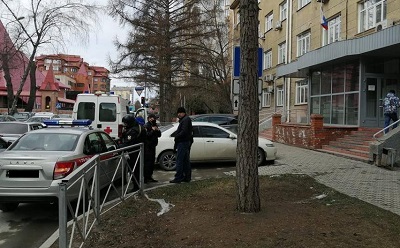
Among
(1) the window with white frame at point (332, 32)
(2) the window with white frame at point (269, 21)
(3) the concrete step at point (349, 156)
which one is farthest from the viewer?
(2) the window with white frame at point (269, 21)

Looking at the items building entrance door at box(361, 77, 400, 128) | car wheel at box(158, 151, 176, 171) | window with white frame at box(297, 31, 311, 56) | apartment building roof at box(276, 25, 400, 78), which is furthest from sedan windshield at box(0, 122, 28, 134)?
window with white frame at box(297, 31, 311, 56)

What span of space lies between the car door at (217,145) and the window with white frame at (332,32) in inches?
469

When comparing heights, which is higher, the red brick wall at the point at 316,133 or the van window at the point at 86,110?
the van window at the point at 86,110

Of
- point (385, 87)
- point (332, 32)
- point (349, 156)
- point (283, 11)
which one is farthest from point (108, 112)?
point (283, 11)

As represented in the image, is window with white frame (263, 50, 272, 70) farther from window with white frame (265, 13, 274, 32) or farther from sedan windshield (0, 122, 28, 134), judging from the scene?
sedan windshield (0, 122, 28, 134)

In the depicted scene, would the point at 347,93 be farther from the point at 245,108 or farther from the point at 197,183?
the point at 245,108

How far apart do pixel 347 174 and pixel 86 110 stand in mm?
9377

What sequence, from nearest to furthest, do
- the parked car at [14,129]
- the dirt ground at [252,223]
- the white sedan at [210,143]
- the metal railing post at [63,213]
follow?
the metal railing post at [63,213] < the dirt ground at [252,223] < the white sedan at [210,143] < the parked car at [14,129]

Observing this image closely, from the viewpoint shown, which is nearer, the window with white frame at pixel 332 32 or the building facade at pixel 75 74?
the window with white frame at pixel 332 32

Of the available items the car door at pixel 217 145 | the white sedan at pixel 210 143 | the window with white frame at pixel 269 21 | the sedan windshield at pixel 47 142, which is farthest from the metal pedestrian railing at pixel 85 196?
the window with white frame at pixel 269 21

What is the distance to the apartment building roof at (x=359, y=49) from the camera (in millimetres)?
12909

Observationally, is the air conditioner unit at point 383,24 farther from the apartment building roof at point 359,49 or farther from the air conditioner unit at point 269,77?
the air conditioner unit at point 269,77

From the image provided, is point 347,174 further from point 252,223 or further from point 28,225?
point 28,225

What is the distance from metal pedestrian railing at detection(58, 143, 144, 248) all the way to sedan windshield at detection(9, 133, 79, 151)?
1.10m
